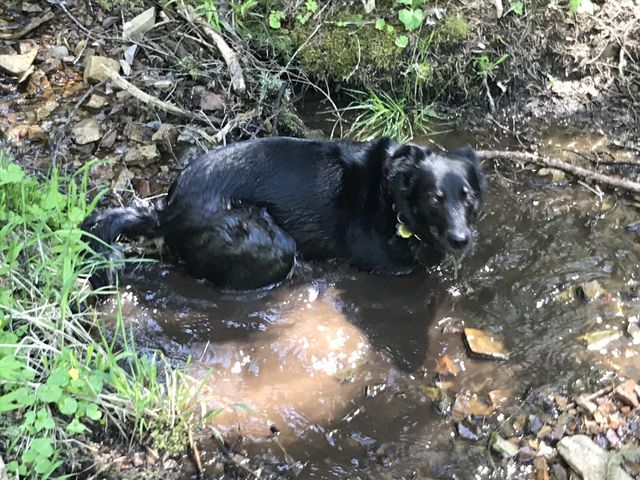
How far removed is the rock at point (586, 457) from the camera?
2.79 m

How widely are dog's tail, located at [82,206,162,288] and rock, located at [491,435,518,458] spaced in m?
2.17

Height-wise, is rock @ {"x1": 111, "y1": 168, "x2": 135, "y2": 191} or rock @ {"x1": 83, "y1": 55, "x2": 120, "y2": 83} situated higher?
rock @ {"x1": 83, "y1": 55, "x2": 120, "y2": 83}

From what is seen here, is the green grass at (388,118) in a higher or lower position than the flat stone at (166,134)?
higher

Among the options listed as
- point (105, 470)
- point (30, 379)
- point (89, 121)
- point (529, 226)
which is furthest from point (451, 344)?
point (89, 121)

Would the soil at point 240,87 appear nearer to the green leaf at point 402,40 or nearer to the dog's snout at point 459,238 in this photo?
the green leaf at point 402,40

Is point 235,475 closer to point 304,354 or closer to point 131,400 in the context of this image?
point 131,400

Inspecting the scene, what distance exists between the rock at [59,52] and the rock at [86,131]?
0.82m

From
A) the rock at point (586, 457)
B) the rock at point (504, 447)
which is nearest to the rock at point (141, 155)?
the rock at point (504, 447)

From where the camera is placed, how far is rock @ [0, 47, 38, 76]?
4.88 m

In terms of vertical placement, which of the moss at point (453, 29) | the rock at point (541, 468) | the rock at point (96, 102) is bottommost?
the rock at point (541, 468)

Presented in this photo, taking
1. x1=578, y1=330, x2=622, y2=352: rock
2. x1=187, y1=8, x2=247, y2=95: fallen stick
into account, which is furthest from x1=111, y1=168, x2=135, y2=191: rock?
x1=578, y1=330, x2=622, y2=352: rock

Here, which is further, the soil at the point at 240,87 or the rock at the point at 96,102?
the rock at the point at 96,102

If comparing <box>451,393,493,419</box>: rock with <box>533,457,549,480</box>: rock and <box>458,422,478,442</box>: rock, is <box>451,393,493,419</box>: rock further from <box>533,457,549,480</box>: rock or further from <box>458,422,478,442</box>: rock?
<box>533,457,549,480</box>: rock

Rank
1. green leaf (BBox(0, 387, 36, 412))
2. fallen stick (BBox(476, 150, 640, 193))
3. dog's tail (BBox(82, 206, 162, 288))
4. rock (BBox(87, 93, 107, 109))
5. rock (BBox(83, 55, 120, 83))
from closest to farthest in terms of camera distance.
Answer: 1. green leaf (BBox(0, 387, 36, 412))
2. dog's tail (BBox(82, 206, 162, 288))
3. fallen stick (BBox(476, 150, 640, 193))
4. rock (BBox(87, 93, 107, 109))
5. rock (BBox(83, 55, 120, 83))
